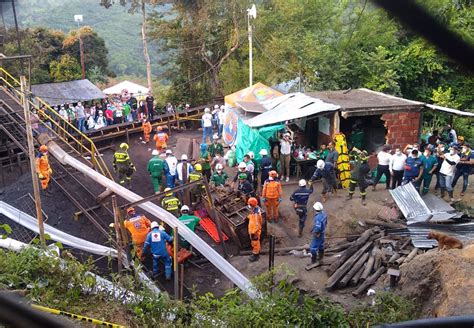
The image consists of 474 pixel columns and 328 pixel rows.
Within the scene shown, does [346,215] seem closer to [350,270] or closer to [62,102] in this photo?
[350,270]

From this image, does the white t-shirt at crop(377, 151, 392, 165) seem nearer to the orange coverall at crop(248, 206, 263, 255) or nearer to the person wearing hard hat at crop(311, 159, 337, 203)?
the person wearing hard hat at crop(311, 159, 337, 203)

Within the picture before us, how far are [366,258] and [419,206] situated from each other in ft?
8.22

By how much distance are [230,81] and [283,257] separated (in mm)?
20997

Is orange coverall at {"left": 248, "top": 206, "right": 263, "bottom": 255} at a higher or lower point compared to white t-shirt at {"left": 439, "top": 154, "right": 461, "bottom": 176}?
lower

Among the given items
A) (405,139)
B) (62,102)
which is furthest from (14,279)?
(62,102)

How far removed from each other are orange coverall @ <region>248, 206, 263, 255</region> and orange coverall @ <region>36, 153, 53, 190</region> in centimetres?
627

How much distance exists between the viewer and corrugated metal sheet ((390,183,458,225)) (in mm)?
10523

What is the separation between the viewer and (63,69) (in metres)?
28.7

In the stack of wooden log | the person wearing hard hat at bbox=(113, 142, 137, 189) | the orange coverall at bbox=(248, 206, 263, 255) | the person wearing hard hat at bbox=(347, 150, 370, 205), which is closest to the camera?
the stack of wooden log

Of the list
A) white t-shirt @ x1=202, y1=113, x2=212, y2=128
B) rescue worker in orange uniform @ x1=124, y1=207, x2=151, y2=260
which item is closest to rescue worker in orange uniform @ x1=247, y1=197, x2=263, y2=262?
rescue worker in orange uniform @ x1=124, y1=207, x2=151, y2=260

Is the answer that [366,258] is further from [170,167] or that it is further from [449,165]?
[170,167]

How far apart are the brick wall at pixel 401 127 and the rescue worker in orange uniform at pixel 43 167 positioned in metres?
10.3

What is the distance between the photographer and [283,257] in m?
10.7

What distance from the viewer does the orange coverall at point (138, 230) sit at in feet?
31.1
